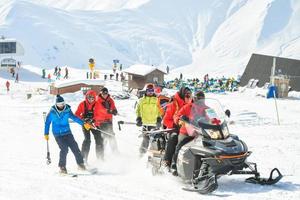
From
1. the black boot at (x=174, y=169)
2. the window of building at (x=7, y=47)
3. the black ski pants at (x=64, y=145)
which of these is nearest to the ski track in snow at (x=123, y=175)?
the black boot at (x=174, y=169)

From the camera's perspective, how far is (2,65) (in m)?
67.3

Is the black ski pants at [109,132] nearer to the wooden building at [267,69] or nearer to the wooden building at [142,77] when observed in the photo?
the wooden building at [267,69]

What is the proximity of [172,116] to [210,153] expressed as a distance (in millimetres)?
1914

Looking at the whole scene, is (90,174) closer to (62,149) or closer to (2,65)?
(62,149)

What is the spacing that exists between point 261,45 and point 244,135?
16359 centimetres

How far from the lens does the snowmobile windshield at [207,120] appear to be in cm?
827

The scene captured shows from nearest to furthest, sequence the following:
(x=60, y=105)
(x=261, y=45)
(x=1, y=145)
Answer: (x=60, y=105) < (x=1, y=145) < (x=261, y=45)

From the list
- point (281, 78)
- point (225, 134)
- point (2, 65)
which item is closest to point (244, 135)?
point (225, 134)

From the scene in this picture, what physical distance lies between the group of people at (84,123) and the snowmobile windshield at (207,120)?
2655mm

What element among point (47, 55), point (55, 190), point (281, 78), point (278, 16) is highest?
point (278, 16)

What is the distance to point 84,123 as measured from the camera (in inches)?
419

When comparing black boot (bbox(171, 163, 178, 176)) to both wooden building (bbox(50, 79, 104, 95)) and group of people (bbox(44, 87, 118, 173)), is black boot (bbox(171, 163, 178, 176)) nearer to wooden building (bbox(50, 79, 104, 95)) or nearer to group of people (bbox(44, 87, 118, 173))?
group of people (bbox(44, 87, 118, 173))

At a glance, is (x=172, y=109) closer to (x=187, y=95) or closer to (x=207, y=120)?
(x=187, y=95)

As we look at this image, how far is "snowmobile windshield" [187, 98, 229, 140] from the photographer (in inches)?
325
